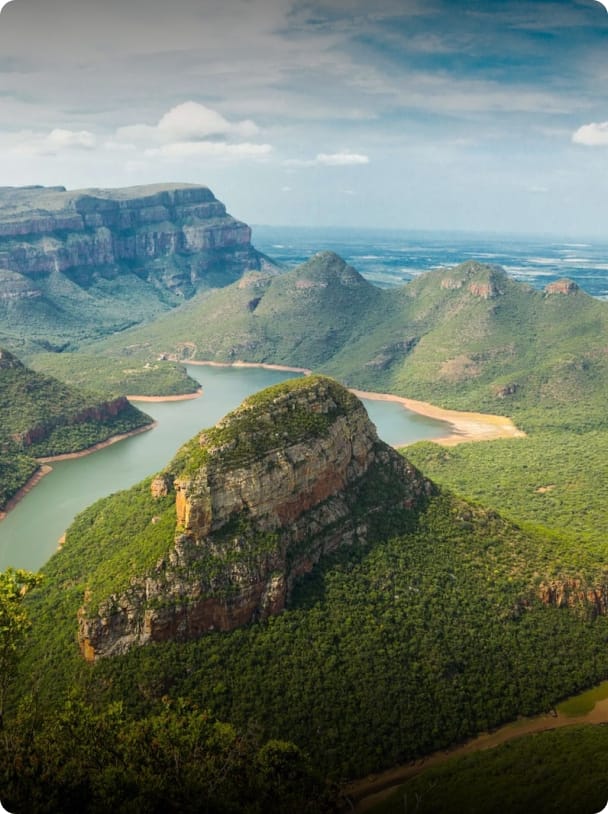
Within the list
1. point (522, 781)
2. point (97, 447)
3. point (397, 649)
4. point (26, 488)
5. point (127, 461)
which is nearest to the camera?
point (522, 781)

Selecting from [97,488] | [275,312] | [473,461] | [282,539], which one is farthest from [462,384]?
[282,539]

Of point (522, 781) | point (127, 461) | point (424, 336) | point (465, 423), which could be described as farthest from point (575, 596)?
point (424, 336)

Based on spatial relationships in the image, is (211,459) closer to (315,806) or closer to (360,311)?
(315,806)

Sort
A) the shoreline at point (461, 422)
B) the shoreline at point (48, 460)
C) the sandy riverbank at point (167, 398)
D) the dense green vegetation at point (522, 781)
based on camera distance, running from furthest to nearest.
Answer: the sandy riverbank at point (167, 398) < the shoreline at point (461, 422) < the shoreline at point (48, 460) < the dense green vegetation at point (522, 781)

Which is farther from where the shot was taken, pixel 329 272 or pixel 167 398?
pixel 329 272

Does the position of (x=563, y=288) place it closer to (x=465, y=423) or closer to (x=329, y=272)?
(x=465, y=423)

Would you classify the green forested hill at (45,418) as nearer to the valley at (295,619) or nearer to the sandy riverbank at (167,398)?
the sandy riverbank at (167,398)

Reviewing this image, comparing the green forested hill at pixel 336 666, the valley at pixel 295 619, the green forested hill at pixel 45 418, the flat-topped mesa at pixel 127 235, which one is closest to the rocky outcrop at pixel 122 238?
the flat-topped mesa at pixel 127 235
